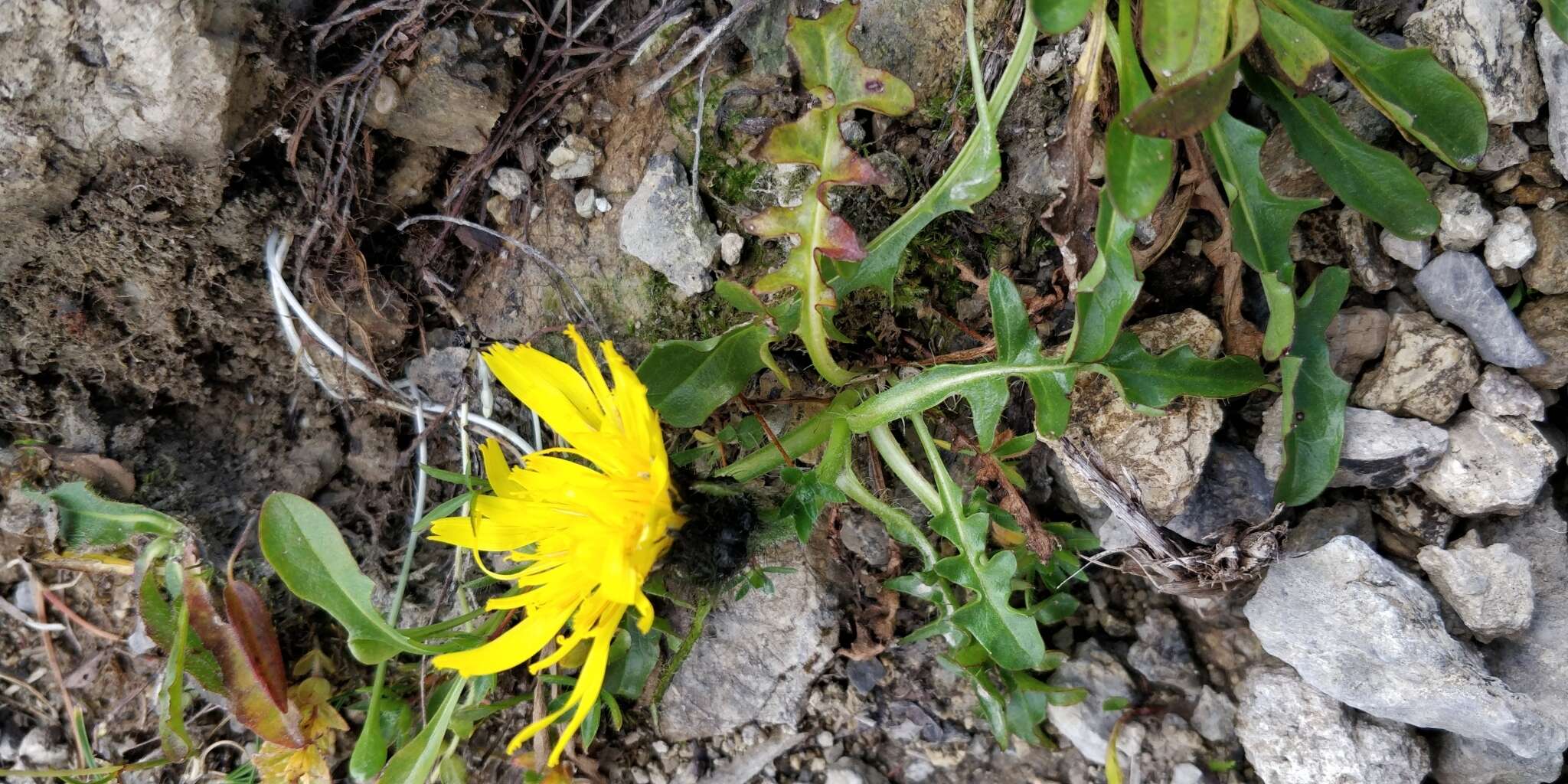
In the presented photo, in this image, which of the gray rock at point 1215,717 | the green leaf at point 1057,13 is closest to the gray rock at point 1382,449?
the gray rock at point 1215,717

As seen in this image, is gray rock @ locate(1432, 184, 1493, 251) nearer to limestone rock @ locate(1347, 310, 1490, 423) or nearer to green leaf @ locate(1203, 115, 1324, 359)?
limestone rock @ locate(1347, 310, 1490, 423)

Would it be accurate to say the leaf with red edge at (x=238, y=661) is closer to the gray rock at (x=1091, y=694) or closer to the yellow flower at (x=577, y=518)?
the yellow flower at (x=577, y=518)

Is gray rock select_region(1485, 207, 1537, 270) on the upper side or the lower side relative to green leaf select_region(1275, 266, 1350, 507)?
upper

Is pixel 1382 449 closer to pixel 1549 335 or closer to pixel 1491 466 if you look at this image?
pixel 1491 466

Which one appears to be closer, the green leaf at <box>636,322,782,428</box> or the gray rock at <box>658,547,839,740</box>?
the green leaf at <box>636,322,782,428</box>

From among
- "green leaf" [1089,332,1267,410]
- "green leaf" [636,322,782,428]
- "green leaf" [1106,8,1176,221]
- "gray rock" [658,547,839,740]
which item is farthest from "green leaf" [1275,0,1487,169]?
"gray rock" [658,547,839,740]

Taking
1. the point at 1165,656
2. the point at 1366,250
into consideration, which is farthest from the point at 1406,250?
the point at 1165,656

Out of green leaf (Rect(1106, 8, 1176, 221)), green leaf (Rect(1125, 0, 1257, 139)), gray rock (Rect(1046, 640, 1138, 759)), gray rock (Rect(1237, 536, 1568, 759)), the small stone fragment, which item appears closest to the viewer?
green leaf (Rect(1125, 0, 1257, 139))

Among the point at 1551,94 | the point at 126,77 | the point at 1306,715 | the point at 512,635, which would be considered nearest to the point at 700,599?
the point at 512,635
